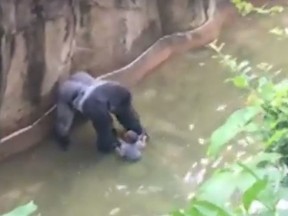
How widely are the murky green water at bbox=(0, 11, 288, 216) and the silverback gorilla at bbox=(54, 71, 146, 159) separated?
0.08 metres

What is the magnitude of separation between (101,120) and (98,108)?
2.3 inches

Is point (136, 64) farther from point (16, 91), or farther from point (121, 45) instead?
point (16, 91)

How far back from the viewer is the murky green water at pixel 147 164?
3467 mm

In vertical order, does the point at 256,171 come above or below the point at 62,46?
above

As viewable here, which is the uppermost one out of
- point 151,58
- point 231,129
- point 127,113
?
point 231,129

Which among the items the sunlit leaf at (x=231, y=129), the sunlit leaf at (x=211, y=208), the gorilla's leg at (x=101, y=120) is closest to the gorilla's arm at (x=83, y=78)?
the gorilla's leg at (x=101, y=120)

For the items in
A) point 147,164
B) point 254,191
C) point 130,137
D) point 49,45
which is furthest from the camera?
point 49,45

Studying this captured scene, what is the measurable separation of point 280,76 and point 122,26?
890mm

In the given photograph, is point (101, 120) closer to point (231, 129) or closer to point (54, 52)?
point (54, 52)

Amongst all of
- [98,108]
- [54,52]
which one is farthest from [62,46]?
[98,108]

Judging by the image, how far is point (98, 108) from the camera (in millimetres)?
3775

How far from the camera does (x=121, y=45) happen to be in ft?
14.6

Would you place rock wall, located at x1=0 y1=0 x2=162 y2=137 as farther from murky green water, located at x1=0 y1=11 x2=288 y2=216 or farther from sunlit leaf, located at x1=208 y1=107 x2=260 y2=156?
sunlit leaf, located at x1=208 y1=107 x2=260 y2=156

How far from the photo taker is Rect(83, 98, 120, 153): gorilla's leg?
377 cm
